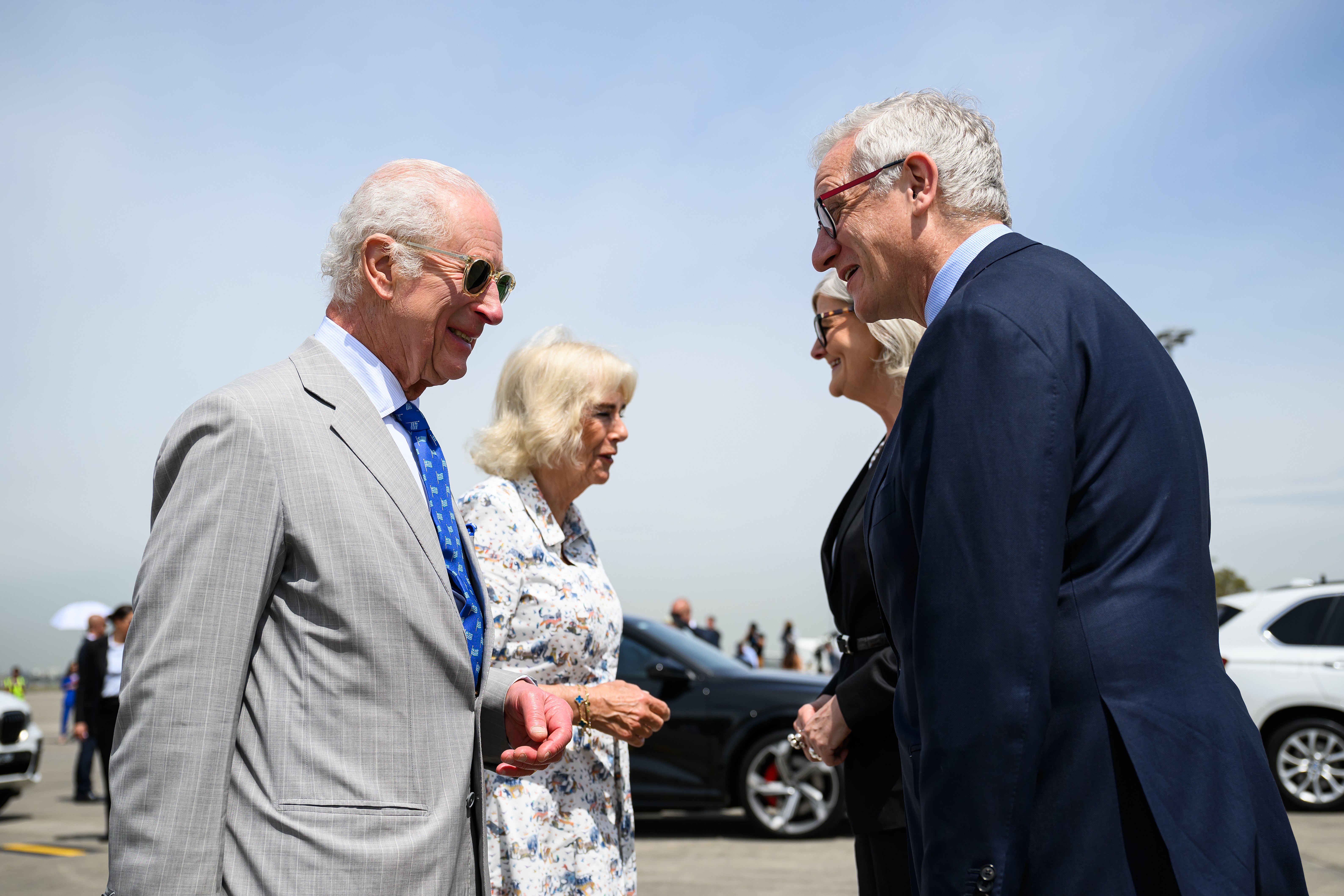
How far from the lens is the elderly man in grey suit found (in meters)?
1.56

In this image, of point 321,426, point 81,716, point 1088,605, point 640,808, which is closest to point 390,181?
point 321,426

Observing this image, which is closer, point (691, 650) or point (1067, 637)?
point (1067, 637)

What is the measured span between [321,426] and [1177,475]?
53.1 inches

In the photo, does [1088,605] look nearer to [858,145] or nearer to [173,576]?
[858,145]

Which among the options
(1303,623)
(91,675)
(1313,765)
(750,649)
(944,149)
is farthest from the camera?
(750,649)

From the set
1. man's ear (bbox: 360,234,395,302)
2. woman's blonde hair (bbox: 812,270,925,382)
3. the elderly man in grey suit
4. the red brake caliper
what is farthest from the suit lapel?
the red brake caliper

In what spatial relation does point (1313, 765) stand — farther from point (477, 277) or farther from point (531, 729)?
point (477, 277)

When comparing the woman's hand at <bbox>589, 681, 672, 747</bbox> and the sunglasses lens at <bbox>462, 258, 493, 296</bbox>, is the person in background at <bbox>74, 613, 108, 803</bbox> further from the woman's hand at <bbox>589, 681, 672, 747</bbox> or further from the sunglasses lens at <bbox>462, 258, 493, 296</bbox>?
the sunglasses lens at <bbox>462, 258, 493, 296</bbox>

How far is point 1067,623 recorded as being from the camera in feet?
4.83

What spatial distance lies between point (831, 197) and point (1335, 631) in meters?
8.83

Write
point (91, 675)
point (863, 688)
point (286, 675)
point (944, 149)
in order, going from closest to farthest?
point (286, 675)
point (944, 149)
point (863, 688)
point (91, 675)

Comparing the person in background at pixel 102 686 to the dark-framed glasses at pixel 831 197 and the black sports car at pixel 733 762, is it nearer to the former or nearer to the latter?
the black sports car at pixel 733 762

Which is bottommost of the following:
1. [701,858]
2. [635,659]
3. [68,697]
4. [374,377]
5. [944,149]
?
[701,858]

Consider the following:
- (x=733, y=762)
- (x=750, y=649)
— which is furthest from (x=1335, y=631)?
(x=750, y=649)
